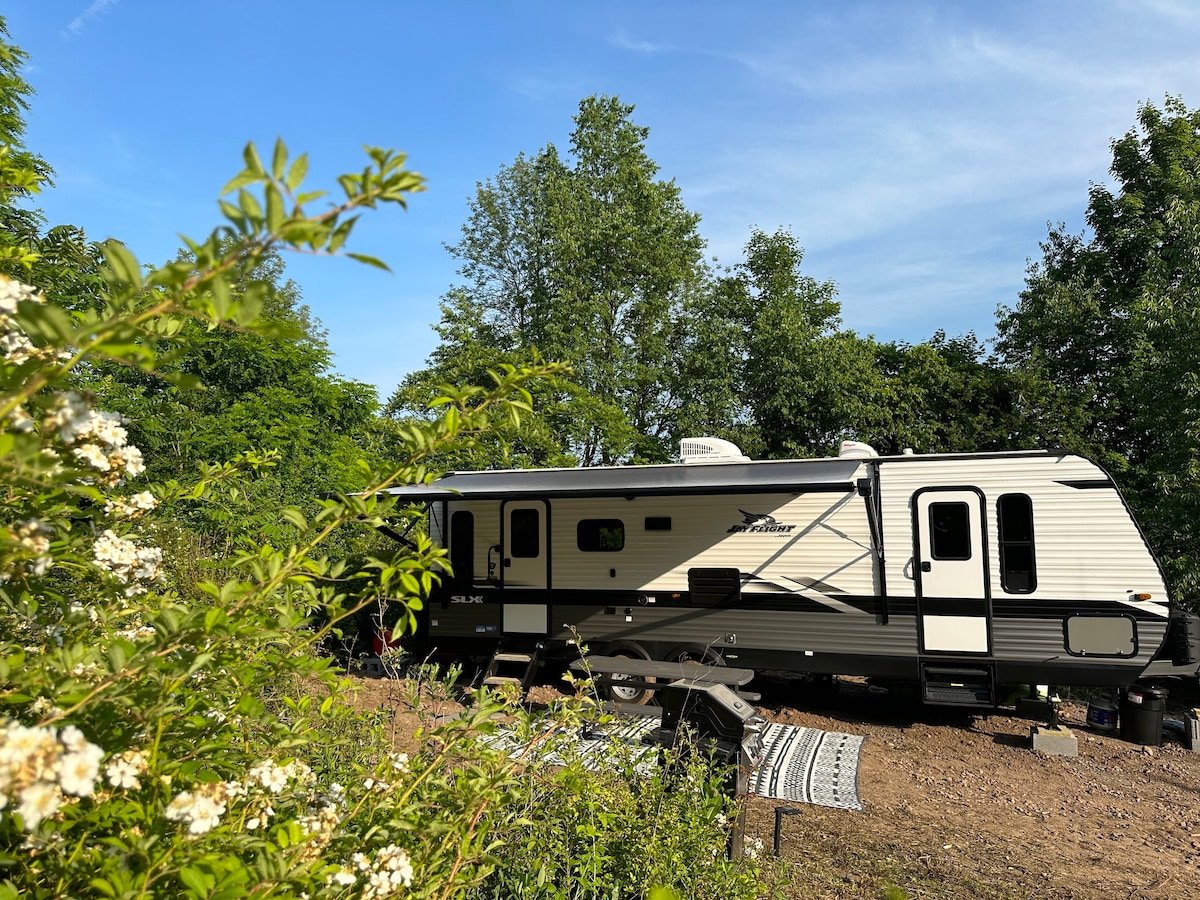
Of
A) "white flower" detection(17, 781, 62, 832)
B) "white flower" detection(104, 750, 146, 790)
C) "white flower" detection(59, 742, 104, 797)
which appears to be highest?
"white flower" detection(59, 742, 104, 797)

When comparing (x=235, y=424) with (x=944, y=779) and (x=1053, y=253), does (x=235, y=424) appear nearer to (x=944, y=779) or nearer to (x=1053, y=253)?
(x=944, y=779)

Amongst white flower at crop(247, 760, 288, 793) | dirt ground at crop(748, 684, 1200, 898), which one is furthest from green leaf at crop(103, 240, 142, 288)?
dirt ground at crop(748, 684, 1200, 898)

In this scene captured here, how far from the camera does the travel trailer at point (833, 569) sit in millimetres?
7980

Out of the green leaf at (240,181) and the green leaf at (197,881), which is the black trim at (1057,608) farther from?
the green leaf at (240,181)

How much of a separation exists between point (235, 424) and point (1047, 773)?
10.4 meters

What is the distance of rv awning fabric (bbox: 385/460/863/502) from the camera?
7.72 m

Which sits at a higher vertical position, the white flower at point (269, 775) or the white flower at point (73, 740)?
the white flower at point (73, 740)

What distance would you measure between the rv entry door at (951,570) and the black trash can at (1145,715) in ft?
5.50

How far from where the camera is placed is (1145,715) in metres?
8.23

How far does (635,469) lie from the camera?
908 centimetres

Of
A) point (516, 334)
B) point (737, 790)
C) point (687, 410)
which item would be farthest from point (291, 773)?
point (516, 334)

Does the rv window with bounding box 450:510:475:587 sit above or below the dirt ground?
above

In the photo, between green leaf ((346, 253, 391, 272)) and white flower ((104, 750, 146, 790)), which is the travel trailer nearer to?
white flower ((104, 750, 146, 790))

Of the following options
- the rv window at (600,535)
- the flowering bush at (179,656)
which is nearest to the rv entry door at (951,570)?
the rv window at (600,535)
